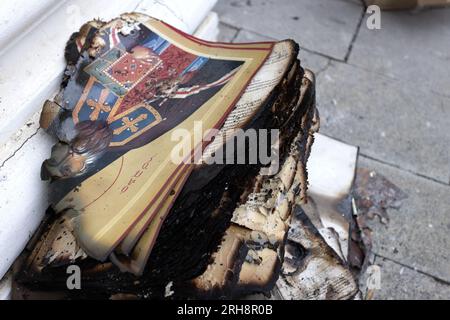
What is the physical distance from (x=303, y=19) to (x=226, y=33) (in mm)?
574

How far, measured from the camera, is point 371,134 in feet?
9.11

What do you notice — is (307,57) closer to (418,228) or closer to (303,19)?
(303,19)

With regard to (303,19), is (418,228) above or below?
below

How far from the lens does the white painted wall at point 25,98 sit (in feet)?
4.62

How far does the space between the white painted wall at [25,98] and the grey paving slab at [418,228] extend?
1557mm

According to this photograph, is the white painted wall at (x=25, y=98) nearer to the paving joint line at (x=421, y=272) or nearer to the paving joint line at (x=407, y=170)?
the paving joint line at (x=421, y=272)

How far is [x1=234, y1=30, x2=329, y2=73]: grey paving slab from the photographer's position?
3.12 metres

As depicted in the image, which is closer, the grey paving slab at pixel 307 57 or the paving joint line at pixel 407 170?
the paving joint line at pixel 407 170

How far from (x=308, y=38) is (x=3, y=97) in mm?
2284

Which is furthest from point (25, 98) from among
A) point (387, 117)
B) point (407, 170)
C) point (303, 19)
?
point (303, 19)

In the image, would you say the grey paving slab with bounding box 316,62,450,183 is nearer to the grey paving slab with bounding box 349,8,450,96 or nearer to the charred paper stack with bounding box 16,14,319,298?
the grey paving slab with bounding box 349,8,450,96

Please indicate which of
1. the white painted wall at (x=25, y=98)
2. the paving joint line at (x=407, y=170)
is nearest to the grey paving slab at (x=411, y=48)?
the paving joint line at (x=407, y=170)

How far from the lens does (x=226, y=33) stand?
3281 mm
